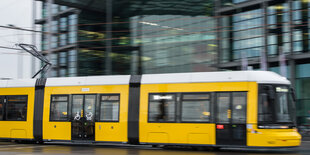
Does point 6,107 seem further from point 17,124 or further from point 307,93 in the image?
point 307,93

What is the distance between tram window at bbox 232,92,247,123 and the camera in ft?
40.4

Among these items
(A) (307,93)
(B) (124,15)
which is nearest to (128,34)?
(B) (124,15)

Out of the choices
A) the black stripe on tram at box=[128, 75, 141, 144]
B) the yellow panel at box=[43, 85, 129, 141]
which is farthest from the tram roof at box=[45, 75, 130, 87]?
the black stripe on tram at box=[128, 75, 141, 144]

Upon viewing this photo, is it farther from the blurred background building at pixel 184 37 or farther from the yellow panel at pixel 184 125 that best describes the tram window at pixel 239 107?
the blurred background building at pixel 184 37

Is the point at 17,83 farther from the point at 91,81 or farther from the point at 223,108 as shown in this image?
the point at 223,108

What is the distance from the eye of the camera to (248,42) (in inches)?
1075

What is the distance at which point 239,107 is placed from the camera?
12391 millimetres

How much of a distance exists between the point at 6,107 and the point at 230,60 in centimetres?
1699

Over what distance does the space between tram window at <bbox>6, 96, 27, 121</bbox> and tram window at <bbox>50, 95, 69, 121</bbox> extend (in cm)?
143

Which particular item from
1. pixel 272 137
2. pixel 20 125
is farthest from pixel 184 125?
pixel 20 125

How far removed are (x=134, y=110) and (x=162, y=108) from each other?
106 cm

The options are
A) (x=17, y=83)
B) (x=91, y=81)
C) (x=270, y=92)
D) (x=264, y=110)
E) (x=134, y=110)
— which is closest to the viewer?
(x=264, y=110)

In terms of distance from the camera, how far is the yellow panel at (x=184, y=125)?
1261cm

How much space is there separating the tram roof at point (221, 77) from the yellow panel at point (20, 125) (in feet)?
16.4
